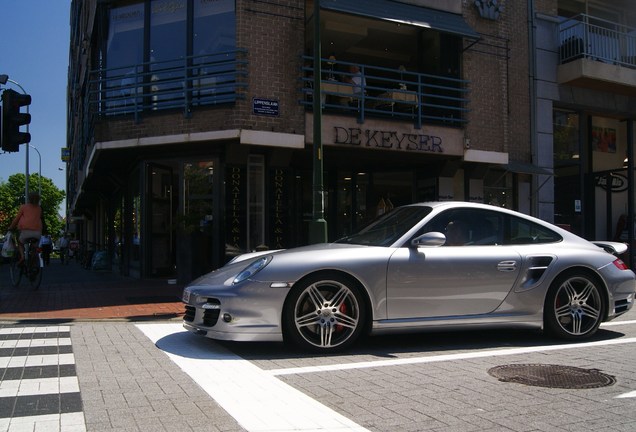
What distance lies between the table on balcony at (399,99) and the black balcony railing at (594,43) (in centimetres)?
524

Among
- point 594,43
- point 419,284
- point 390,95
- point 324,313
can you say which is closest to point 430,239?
point 419,284

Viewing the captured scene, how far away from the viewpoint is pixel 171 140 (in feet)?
38.9

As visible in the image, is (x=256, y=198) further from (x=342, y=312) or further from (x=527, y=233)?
(x=342, y=312)

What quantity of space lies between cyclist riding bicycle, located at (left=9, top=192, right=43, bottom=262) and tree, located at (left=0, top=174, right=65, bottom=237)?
79732 mm

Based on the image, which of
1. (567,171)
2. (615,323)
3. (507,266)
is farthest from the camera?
(567,171)

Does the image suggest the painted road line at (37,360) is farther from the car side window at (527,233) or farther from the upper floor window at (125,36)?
the upper floor window at (125,36)

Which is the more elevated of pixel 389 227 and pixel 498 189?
pixel 498 189

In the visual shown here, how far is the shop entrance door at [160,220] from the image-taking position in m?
13.2

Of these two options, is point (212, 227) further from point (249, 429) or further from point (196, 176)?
point (249, 429)

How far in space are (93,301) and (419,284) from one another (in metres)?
6.13

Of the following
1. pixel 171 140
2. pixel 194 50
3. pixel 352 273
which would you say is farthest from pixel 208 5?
pixel 352 273

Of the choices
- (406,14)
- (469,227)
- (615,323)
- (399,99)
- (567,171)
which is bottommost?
(615,323)

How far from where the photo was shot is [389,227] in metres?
6.01

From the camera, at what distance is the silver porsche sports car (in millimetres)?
5133
